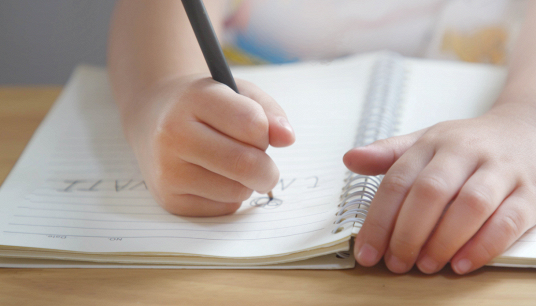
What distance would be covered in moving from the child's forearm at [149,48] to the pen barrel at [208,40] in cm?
7

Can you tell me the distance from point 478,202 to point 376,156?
0.08m

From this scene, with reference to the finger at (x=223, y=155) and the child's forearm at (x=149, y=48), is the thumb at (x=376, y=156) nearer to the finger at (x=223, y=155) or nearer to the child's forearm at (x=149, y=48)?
the finger at (x=223, y=155)

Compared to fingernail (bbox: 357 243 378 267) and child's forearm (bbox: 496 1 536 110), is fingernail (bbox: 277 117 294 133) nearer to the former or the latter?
fingernail (bbox: 357 243 378 267)

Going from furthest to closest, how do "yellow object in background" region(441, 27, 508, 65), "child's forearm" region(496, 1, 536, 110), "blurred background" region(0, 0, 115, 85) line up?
1. "blurred background" region(0, 0, 115, 85)
2. "yellow object in background" region(441, 27, 508, 65)
3. "child's forearm" region(496, 1, 536, 110)

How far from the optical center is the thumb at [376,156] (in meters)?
0.32

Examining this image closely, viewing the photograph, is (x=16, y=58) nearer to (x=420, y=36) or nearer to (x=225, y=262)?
(x=420, y=36)

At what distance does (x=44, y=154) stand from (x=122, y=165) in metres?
0.09

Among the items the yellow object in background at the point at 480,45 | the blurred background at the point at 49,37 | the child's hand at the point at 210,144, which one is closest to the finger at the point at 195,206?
the child's hand at the point at 210,144

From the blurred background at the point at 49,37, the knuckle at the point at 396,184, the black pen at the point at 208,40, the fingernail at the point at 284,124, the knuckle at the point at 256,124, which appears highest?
the black pen at the point at 208,40

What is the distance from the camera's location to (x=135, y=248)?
306 mm

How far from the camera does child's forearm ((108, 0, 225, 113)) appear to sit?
42cm

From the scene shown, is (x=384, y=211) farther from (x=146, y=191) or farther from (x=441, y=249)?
(x=146, y=191)

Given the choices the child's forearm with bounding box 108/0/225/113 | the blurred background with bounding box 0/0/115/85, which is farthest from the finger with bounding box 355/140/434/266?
the blurred background with bounding box 0/0/115/85

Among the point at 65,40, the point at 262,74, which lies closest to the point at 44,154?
the point at 262,74
